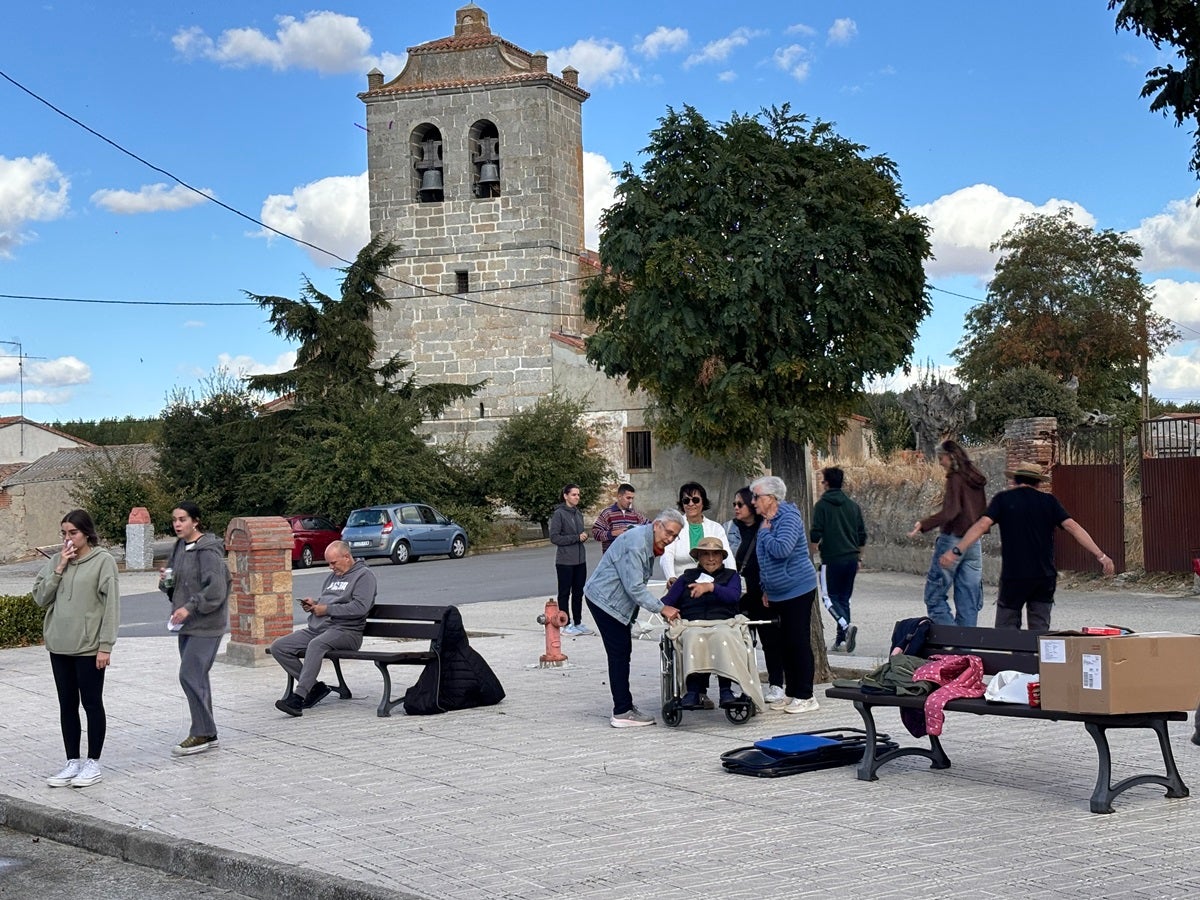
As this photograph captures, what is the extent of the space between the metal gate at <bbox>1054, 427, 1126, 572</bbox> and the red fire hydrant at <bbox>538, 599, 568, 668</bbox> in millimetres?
10273

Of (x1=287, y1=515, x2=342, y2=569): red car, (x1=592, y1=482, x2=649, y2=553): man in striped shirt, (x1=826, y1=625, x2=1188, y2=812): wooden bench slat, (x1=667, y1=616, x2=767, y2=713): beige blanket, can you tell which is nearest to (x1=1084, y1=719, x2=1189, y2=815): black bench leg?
(x1=826, y1=625, x2=1188, y2=812): wooden bench slat

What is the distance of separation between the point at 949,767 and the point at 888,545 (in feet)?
62.5

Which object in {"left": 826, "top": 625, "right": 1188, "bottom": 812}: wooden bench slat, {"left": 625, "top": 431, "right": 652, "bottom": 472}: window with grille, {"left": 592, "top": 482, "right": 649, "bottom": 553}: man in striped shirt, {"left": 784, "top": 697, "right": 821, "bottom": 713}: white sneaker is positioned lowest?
{"left": 784, "top": 697, "right": 821, "bottom": 713}: white sneaker

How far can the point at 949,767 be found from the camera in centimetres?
873

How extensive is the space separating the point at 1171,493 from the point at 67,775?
1633 centimetres

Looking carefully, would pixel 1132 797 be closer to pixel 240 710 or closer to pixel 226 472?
pixel 240 710

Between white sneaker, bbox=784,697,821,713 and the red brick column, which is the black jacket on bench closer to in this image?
white sneaker, bbox=784,697,821,713

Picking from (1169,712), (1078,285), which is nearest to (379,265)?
(1078,285)

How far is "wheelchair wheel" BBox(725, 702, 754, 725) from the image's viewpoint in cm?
1052

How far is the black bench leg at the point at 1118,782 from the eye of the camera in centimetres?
738

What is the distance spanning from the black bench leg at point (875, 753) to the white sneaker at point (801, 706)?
6.22ft

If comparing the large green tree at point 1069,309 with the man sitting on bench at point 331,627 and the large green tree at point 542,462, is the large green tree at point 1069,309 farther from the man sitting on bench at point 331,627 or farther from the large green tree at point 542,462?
the man sitting on bench at point 331,627

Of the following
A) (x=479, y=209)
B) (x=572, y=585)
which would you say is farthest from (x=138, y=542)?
(x=572, y=585)

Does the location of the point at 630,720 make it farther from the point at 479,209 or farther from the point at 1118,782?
the point at 479,209
